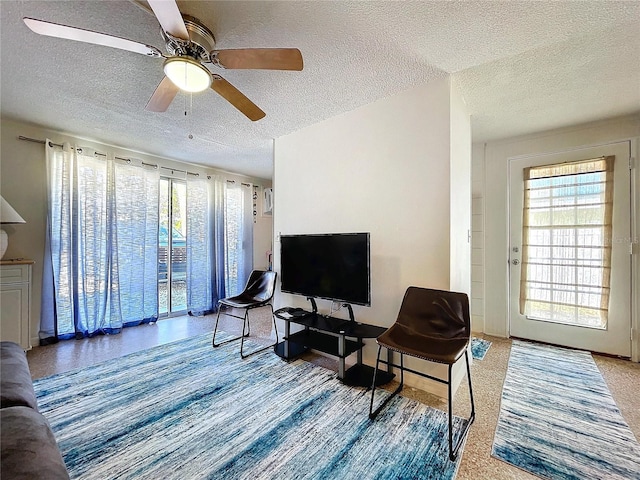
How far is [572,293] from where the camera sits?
10.1 ft

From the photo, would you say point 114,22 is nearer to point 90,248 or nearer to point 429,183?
point 429,183

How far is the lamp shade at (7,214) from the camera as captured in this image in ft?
9.12

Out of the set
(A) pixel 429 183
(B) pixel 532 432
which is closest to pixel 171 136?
(A) pixel 429 183

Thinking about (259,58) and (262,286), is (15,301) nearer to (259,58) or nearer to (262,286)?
(262,286)

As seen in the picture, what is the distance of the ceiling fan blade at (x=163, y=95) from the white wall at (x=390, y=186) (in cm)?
147

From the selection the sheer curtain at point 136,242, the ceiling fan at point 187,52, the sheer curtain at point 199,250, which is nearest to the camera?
the ceiling fan at point 187,52

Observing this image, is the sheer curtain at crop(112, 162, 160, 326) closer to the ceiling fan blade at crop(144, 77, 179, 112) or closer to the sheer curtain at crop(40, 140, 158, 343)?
the sheer curtain at crop(40, 140, 158, 343)

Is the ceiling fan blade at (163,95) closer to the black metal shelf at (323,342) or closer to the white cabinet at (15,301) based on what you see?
the black metal shelf at (323,342)

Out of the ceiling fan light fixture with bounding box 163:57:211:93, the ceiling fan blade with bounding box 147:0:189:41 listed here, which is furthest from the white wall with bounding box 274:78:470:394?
the ceiling fan blade with bounding box 147:0:189:41

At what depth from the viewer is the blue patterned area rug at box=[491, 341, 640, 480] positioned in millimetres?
1508

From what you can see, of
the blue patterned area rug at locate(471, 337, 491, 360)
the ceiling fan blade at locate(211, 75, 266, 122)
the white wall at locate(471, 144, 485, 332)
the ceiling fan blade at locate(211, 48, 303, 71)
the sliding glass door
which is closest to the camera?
the ceiling fan blade at locate(211, 48, 303, 71)

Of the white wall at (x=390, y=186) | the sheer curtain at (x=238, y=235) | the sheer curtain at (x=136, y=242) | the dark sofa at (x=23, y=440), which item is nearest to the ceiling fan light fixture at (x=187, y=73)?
the white wall at (x=390, y=186)

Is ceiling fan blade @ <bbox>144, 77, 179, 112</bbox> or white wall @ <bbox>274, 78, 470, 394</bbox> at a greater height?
ceiling fan blade @ <bbox>144, 77, 179, 112</bbox>

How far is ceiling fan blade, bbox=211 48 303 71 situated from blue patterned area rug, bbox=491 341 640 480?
246 centimetres
